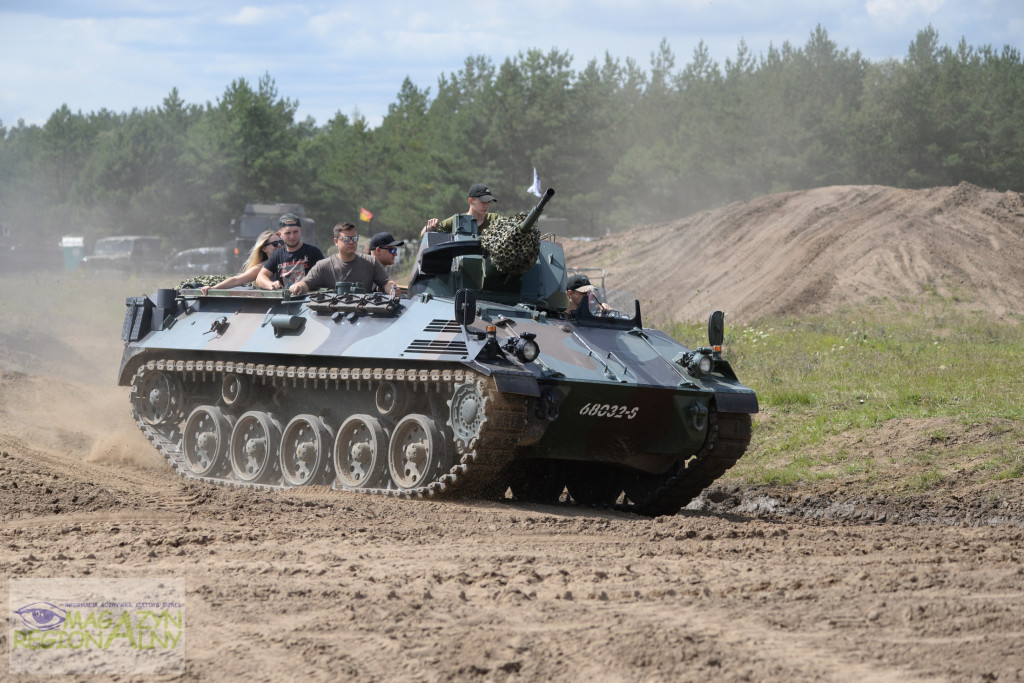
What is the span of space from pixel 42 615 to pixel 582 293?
23.7 ft

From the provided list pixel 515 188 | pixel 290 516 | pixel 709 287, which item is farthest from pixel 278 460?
pixel 515 188

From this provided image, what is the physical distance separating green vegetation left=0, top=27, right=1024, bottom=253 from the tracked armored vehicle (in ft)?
116

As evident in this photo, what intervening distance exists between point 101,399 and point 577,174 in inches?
1396

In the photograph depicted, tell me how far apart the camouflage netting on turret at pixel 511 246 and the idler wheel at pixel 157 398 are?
14.7ft

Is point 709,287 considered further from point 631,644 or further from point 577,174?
point 631,644

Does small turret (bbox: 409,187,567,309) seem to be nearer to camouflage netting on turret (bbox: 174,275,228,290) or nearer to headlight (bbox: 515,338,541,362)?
headlight (bbox: 515,338,541,362)

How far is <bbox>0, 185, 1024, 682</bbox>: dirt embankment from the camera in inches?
226

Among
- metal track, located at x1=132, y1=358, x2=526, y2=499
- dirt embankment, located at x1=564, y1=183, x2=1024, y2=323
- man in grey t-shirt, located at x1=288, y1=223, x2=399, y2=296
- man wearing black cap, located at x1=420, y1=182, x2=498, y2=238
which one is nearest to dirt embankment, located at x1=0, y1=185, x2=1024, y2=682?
metal track, located at x1=132, y1=358, x2=526, y2=499

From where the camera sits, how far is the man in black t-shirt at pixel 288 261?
1419 cm

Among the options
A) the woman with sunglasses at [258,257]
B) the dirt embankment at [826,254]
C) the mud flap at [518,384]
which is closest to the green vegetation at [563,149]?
the dirt embankment at [826,254]

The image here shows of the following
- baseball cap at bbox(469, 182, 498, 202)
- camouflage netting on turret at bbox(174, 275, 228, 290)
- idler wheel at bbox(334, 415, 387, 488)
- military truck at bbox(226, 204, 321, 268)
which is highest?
military truck at bbox(226, 204, 321, 268)

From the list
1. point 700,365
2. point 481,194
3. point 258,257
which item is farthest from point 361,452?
point 258,257

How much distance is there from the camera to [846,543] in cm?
922

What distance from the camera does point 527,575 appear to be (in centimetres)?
767
